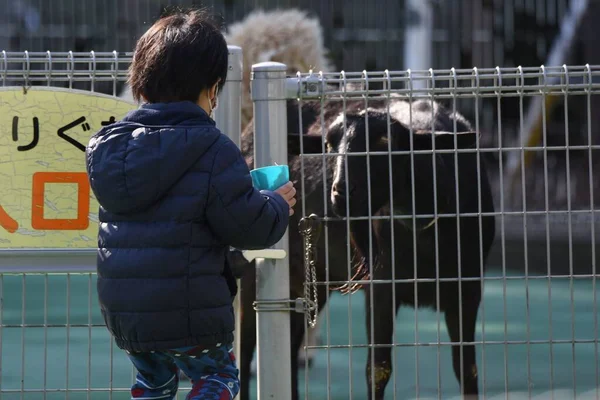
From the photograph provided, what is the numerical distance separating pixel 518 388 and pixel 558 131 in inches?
324

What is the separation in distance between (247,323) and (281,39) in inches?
235

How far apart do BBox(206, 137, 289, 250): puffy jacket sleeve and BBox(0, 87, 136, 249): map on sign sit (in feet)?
3.15

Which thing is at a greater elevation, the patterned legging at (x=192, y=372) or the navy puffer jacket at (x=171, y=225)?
the navy puffer jacket at (x=171, y=225)

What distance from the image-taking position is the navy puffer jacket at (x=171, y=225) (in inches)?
106

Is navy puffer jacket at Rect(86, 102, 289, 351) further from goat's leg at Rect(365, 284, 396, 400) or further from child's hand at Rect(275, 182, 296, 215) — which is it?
goat's leg at Rect(365, 284, 396, 400)

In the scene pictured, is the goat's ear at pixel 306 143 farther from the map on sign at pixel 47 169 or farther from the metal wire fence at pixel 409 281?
the map on sign at pixel 47 169

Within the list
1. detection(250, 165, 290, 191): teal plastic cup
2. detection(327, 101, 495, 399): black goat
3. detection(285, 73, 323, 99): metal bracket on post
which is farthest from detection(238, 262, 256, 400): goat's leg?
detection(250, 165, 290, 191): teal plastic cup

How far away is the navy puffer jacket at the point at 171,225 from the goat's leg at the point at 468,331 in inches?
96.5

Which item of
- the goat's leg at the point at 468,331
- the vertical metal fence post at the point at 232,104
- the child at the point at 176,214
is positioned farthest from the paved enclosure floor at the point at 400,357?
the child at the point at 176,214

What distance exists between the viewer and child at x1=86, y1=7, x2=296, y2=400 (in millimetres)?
2701

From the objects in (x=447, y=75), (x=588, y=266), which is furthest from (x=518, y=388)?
(x=588, y=266)

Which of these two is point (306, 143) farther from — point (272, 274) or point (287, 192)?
point (287, 192)

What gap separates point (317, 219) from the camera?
3479 millimetres

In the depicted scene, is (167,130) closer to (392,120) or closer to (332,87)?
(332,87)
